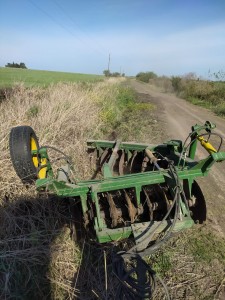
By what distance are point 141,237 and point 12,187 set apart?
2143 millimetres

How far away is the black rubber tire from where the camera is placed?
337cm

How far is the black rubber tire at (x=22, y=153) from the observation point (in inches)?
133

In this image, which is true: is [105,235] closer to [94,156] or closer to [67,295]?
[67,295]

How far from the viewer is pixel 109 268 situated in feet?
11.5

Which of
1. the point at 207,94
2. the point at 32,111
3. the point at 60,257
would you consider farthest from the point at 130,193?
the point at 207,94

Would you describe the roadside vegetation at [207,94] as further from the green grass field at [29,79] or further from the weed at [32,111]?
the weed at [32,111]

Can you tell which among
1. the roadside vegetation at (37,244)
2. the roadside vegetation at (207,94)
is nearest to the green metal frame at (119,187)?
the roadside vegetation at (37,244)

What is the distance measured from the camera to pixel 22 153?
133 inches

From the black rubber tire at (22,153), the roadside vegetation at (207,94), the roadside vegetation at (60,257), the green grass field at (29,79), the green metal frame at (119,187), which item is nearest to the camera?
the green metal frame at (119,187)

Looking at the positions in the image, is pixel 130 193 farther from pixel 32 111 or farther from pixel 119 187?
pixel 32 111

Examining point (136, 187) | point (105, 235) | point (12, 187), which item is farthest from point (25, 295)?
point (136, 187)

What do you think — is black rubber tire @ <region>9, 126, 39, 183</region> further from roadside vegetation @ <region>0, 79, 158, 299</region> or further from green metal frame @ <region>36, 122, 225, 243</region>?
roadside vegetation @ <region>0, 79, 158, 299</region>

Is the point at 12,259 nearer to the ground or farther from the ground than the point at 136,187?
nearer to the ground

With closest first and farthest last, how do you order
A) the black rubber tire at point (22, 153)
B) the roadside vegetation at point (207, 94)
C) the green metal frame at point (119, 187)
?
the green metal frame at point (119, 187), the black rubber tire at point (22, 153), the roadside vegetation at point (207, 94)
